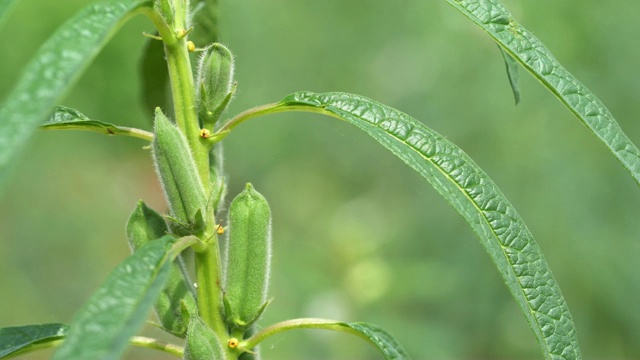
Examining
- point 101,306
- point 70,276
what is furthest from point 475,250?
point 101,306

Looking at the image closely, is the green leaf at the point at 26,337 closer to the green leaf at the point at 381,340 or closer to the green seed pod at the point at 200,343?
the green seed pod at the point at 200,343

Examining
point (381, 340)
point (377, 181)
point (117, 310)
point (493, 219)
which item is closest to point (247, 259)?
point (381, 340)

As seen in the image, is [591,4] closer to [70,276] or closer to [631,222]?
[631,222]

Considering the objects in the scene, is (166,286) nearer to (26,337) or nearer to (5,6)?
(26,337)

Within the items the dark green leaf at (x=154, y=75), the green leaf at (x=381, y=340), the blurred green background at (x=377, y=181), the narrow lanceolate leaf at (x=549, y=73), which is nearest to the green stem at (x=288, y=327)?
the green leaf at (x=381, y=340)

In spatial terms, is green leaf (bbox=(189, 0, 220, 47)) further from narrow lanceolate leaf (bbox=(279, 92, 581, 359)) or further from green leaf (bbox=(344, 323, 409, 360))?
green leaf (bbox=(344, 323, 409, 360))
